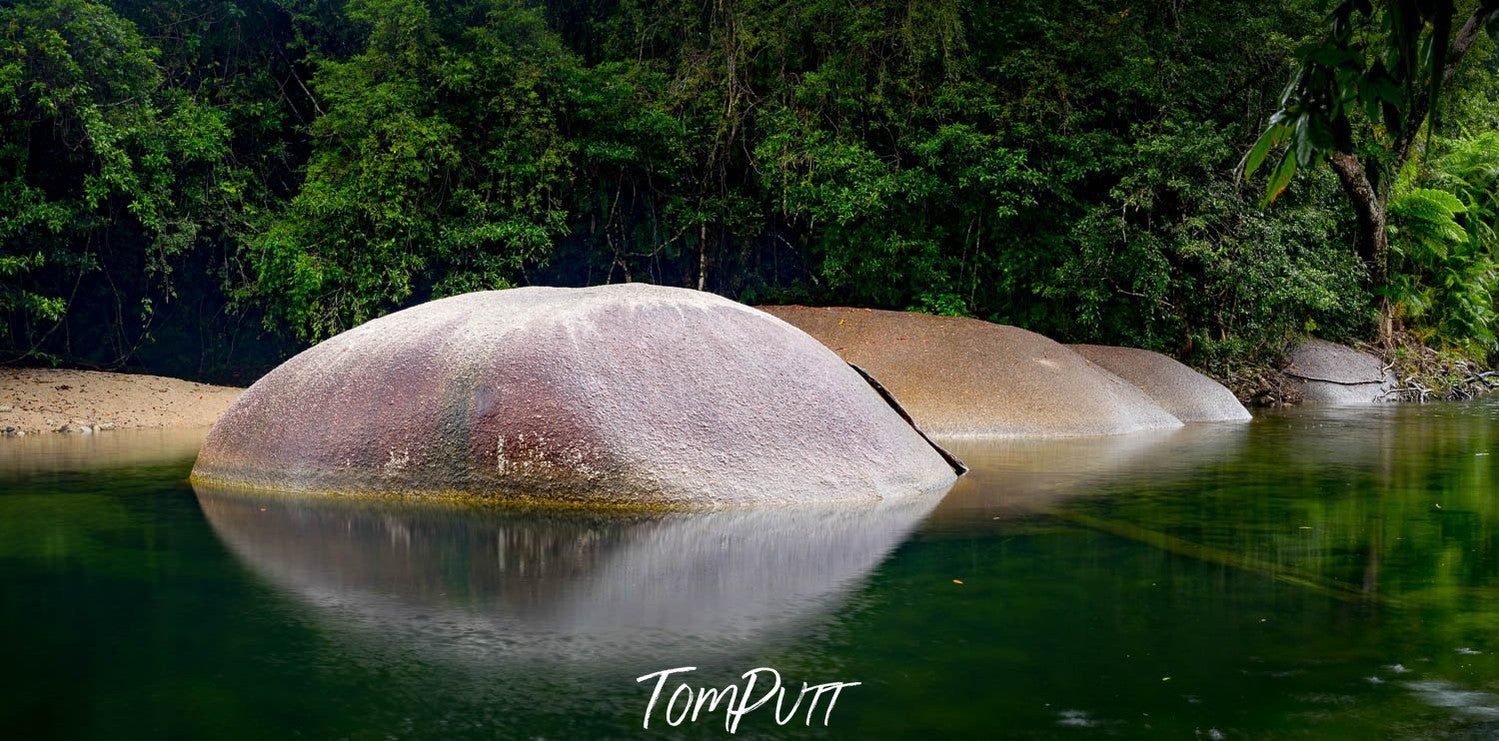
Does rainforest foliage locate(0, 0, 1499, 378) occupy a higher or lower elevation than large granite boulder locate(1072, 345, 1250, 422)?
higher

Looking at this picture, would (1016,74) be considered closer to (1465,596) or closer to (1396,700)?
(1465,596)

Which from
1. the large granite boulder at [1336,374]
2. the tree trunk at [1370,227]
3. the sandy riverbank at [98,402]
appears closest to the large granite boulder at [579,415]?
the sandy riverbank at [98,402]

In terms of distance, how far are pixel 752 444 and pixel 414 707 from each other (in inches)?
147

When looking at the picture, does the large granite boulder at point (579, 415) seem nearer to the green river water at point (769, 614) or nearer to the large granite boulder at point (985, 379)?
the green river water at point (769, 614)

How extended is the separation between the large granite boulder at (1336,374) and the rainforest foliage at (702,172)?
676mm

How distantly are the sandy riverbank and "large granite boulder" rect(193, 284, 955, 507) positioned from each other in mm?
5012

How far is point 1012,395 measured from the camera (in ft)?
36.5

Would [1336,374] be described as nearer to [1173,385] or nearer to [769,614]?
[1173,385]

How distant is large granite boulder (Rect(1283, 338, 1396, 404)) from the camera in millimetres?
15875

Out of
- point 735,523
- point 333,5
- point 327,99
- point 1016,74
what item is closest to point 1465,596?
point 735,523

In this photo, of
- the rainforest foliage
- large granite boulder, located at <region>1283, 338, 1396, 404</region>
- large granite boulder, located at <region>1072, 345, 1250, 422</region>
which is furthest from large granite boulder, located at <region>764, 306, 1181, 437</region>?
large granite boulder, located at <region>1283, 338, 1396, 404</region>

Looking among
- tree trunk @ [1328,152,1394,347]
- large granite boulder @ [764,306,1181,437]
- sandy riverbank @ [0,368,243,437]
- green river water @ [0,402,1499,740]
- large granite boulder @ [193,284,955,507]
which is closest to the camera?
green river water @ [0,402,1499,740]

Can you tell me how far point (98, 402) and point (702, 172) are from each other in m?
8.06

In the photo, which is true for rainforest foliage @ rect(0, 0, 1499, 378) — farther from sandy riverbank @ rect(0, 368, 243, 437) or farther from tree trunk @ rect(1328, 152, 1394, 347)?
sandy riverbank @ rect(0, 368, 243, 437)
